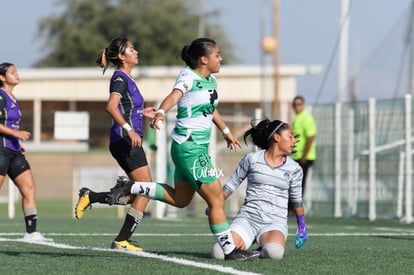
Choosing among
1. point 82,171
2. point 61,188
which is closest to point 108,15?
point 61,188

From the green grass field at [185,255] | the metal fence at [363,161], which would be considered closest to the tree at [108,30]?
the metal fence at [363,161]

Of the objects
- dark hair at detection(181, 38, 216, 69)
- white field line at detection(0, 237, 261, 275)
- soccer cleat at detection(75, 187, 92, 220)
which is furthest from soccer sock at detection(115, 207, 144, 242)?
dark hair at detection(181, 38, 216, 69)

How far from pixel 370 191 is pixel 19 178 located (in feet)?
29.1

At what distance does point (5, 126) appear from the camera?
39.6ft

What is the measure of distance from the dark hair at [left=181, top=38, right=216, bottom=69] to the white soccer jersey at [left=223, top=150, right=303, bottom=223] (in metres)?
1.03

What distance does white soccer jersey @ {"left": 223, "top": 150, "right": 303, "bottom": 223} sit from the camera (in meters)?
9.73

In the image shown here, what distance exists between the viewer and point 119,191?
30.9ft

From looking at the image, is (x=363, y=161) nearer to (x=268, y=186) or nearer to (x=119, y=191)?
(x=268, y=186)

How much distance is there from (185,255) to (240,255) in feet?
2.50

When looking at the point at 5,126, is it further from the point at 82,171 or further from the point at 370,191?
the point at 82,171

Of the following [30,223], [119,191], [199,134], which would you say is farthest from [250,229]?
[30,223]

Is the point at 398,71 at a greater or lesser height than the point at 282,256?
greater

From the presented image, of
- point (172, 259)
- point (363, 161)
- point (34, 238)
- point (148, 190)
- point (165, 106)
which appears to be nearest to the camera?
point (165, 106)

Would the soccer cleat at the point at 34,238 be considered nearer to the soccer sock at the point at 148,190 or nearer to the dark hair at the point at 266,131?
the soccer sock at the point at 148,190
